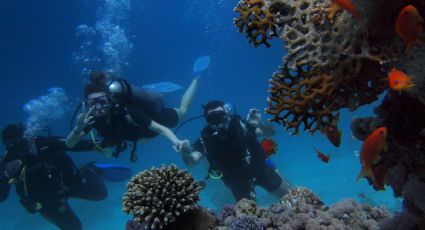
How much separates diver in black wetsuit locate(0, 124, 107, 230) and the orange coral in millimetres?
8242

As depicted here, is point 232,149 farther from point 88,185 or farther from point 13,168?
point 13,168

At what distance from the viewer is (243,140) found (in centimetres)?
924

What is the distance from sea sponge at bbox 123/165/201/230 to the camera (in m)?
4.33

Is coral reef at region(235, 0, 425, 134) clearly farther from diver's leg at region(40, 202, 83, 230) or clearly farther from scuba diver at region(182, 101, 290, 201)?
diver's leg at region(40, 202, 83, 230)

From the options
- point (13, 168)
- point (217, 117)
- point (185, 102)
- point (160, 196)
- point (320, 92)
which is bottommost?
point (160, 196)

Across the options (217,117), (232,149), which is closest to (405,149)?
(232,149)

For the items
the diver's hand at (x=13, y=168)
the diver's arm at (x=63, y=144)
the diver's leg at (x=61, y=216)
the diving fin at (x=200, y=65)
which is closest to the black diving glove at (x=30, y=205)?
the diver's leg at (x=61, y=216)

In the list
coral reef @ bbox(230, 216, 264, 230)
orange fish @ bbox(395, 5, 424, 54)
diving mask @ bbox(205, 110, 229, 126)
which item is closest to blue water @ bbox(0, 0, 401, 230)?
diving mask @ bbox(205, 110, 229, 126)

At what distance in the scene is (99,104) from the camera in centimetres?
963

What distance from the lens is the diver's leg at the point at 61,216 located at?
11.6 meters

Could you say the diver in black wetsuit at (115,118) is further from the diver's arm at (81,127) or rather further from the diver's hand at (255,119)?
the diver's hand at (255,119)

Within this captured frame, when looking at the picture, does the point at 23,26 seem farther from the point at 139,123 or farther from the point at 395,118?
the point at 395,118

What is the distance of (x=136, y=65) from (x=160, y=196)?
145ft

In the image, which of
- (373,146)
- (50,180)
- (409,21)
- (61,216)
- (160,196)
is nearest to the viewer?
(409,21)
